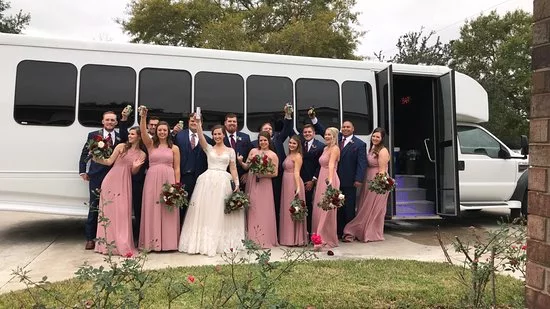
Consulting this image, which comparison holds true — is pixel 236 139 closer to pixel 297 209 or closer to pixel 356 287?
pixel 297 209

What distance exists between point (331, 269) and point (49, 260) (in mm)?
3479

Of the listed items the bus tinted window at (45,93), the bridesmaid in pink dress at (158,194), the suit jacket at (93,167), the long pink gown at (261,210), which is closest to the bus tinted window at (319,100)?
the long pink gown at (261,210)

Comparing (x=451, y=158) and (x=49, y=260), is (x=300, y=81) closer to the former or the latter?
(x=451, y=158)

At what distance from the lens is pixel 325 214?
271 inches

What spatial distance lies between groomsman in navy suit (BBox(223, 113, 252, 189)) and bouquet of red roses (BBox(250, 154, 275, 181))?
46 cm

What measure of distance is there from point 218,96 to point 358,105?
2.35 m

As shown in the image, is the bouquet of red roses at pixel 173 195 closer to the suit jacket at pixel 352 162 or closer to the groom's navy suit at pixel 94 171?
the groom's navy suit at pixel 94 171

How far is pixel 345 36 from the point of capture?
850 inches

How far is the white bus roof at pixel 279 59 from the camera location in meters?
6.59

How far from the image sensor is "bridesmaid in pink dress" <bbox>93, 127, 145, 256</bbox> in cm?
617

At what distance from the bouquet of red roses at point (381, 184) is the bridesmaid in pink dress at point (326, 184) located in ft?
1.74

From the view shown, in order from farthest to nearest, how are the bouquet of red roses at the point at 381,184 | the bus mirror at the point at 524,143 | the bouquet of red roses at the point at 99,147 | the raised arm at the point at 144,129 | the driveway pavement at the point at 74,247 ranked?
the bus mirror at the point at 524,143 → the bouquet of red roses at the point at 381,184 → the raised arm at the point at 144,129 → the bouquet of red roses at the point at 99,147 → the driveway pavement at the point at 74,247

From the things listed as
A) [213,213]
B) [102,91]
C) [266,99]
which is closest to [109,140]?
[102,91]

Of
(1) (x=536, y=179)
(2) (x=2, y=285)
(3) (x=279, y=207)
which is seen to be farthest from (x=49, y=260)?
(1) (x=536, y=179)
